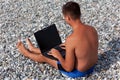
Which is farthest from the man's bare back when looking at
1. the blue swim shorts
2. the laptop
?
the laptop

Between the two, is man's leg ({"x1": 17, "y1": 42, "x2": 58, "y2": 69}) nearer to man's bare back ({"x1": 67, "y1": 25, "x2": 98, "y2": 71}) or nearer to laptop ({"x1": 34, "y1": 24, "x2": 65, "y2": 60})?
laptop ({"x1": 34, "y1": 24, "x2": 65, "y2": 60})

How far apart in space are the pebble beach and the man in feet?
0.68

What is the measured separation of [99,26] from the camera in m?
7.01

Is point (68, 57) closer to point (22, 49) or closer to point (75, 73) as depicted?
→ point (75, 73)

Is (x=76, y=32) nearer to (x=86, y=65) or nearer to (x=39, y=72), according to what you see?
(x=86, y=65)

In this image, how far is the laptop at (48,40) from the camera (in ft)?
17.8

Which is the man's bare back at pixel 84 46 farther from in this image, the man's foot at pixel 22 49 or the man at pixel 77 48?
the man's foot at pixel 22 49

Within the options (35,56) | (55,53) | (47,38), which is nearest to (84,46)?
(55,53)

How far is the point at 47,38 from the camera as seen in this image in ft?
18.0

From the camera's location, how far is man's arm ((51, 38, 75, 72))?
479 cm

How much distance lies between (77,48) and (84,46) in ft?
0.37

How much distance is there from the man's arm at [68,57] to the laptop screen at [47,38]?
1.06 feet

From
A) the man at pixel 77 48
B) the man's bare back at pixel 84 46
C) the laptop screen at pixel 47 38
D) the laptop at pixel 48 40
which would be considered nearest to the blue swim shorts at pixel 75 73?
the man at pixel 77 48

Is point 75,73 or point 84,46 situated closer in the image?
point 84,46
